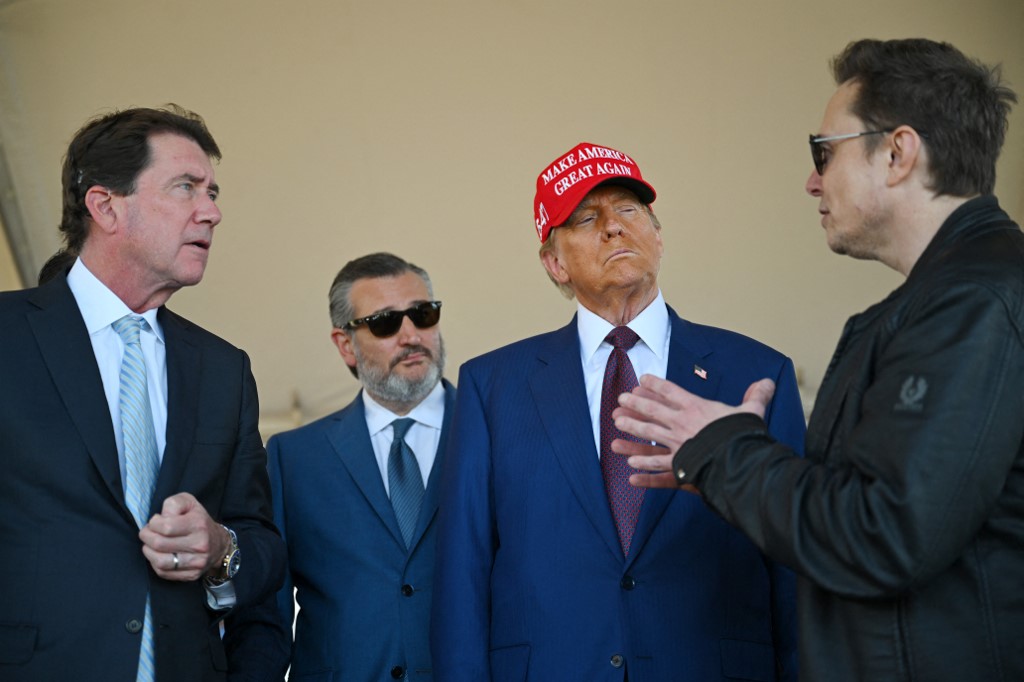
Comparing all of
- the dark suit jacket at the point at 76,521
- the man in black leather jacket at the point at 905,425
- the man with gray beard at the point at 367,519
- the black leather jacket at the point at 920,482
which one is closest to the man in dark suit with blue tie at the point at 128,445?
the dark suit jacket at the point at 76,521

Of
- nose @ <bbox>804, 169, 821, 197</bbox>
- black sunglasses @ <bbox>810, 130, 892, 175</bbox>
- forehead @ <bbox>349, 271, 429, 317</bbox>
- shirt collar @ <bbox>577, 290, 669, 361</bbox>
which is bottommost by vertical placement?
shirt collar @ <bbox>577, 290, 669, 361</bbox>

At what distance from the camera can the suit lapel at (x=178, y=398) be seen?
8.69ft

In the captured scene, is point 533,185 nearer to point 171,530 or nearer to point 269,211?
point 269,211

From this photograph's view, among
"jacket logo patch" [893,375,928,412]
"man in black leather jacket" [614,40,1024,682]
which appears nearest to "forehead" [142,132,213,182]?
"man in black leather jacket" [614,40,1024,682]

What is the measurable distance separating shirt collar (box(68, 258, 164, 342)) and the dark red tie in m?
1.16

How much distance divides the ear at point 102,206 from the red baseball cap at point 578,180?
3.69 ft

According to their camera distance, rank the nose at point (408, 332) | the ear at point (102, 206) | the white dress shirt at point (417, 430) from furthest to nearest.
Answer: the nose at point (408, 332)
the white dress shirt at point (417, 430)
the ear at point (102, 206)

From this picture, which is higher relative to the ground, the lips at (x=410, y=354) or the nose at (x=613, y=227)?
the nose at (x=613, y=227)

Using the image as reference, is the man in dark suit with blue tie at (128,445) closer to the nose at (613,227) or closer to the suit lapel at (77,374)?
the suit lapel at (77,374)

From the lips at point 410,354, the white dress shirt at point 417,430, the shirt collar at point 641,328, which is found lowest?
the white dress shirt at point 417,430

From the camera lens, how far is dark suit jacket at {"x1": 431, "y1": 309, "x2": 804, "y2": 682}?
2.71 meters

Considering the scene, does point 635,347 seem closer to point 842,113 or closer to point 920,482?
point 842,113

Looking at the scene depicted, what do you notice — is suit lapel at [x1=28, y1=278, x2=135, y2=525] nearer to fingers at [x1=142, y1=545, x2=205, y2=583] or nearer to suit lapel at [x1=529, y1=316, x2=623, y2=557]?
fingers at [x1=142, y1=545, x2=205, y2=583]

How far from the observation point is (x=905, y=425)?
70.0 inches
